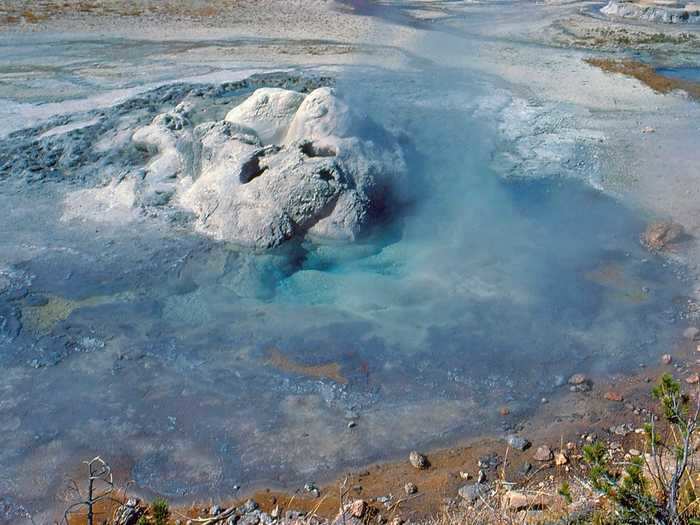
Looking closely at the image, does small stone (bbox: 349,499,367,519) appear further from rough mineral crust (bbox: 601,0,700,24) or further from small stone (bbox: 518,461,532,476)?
rough mineral crust (bbox: 601,0,700,24)

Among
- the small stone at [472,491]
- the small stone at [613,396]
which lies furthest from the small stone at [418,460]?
the small stone at [613,396]

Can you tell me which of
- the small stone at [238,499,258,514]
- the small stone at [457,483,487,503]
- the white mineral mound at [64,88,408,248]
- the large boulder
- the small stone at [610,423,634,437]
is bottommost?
the small stone at [238,499,258,514]

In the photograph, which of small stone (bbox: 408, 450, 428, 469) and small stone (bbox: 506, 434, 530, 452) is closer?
small stone (bbox: 408, 450, 428, 469)

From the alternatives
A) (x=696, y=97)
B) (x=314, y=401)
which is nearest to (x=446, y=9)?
(x=696, y=97)

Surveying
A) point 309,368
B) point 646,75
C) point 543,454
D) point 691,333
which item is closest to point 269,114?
point 309,368

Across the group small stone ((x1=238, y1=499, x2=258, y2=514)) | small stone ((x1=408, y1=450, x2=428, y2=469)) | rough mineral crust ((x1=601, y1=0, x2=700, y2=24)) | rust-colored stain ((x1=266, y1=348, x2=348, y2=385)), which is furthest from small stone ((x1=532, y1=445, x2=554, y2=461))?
rough mineral crust ((x1=601, y1=0, x2=700, y2=24))

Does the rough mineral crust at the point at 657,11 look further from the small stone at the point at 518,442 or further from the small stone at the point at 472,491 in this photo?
the small stone at the point at 472,491

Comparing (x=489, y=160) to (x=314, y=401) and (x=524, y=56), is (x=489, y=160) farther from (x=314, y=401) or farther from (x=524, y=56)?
(x=524, y=56)
